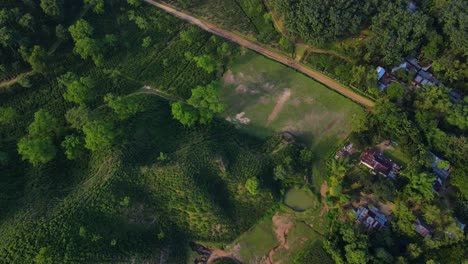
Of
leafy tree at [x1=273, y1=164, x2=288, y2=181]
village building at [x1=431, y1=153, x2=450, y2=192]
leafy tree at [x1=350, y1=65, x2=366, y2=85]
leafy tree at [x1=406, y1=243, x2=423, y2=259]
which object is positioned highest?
leafy tree at [x1=350, y1=65, x2=366, y2=85]

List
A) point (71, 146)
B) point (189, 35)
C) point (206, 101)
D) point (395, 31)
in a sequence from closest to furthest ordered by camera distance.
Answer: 1. point (71, 146)
2. point (206, 101)
3. point (395, 31)
4. point (189, 35)

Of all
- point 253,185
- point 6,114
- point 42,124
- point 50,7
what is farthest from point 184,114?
point 50,7

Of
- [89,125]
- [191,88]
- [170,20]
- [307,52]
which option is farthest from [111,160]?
[307,52]

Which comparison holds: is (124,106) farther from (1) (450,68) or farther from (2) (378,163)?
(1) (450,68)

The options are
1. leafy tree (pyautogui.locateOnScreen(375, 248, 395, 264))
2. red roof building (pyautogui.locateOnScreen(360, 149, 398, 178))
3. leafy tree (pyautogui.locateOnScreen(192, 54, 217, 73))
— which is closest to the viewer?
leafy tree (pyautogui.locateOnScreen(375, 248, 395, 264))

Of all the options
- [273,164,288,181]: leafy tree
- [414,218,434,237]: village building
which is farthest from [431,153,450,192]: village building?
[273,164,288,181]: leafy tree

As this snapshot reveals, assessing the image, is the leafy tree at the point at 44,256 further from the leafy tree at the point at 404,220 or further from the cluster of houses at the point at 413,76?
the cluster of houses at the point at 413,76

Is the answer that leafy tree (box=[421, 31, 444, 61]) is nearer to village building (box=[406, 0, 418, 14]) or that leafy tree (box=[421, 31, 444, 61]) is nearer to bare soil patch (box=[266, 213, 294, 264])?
village building (box=[406, 0, 418, 14])

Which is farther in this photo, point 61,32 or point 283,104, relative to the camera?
point 283,104
